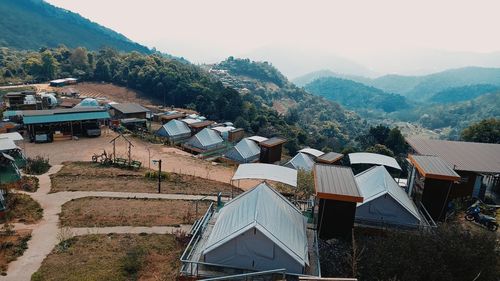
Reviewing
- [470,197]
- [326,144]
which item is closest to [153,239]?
[470,197]

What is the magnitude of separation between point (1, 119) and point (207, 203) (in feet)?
101

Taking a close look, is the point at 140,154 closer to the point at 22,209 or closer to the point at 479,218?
the point at 22,209

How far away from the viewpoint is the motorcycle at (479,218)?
A: 14.2 m

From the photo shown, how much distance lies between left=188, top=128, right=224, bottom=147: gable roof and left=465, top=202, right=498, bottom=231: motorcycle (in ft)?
88.0

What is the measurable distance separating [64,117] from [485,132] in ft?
135

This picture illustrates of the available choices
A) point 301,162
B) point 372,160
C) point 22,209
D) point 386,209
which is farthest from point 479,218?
point 22,209

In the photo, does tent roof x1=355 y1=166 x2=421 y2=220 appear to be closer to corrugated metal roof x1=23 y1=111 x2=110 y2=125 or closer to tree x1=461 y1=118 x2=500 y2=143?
tree x1=461 y1=118 x2=500 y2=143

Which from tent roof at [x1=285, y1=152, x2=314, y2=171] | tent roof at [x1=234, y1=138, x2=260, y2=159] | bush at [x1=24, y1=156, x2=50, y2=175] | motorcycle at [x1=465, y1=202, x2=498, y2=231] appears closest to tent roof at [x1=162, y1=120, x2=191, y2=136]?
tent roof at [x1=234, y1=138, x2=260, y2=159]

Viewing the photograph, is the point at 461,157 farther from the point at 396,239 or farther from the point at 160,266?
the point at 160,266

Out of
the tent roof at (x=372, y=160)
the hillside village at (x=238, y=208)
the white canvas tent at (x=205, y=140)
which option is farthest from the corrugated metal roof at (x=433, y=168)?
A: the white canvas tent at (x=205, y=140)

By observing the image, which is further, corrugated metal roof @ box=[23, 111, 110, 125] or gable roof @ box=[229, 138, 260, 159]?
gable roof @ box=[229, 138, 260, 159]

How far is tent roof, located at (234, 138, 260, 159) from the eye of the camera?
34.5 metres

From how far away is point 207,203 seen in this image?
60.9 feet

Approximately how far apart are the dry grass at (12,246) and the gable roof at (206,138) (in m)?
24.4
